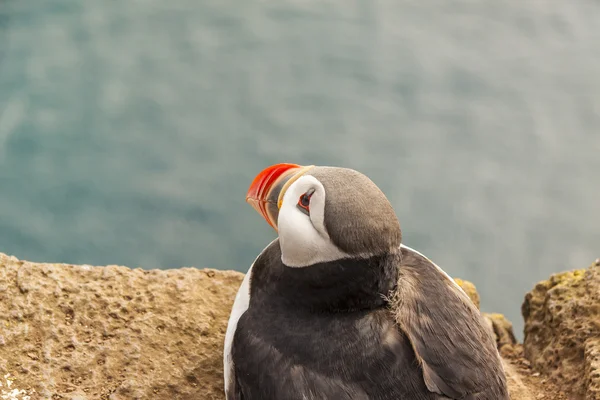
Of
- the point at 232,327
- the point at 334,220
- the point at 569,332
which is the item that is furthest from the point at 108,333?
the point at 569,332

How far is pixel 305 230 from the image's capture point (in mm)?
1932

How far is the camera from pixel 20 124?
4750 mm

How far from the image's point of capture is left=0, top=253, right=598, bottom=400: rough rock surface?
8.00ft

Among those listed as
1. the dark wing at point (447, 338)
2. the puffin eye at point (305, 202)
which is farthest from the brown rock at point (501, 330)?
the puffin eye at point (305, 202)

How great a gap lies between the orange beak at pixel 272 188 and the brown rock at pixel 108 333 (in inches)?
26.4

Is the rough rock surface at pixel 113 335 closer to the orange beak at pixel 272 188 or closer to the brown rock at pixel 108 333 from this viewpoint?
the brown rock at pixel 108 333

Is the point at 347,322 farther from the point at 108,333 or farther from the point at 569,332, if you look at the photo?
the point at 569,332

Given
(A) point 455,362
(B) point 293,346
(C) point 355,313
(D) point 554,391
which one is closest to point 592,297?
(D) point 554,391

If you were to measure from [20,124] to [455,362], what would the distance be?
12.4 ft

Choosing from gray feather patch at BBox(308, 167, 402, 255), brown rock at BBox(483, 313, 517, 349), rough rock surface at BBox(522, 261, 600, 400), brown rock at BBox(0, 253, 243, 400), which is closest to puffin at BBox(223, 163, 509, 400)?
gray feather patch at BBox(308, 167, 402, 255)

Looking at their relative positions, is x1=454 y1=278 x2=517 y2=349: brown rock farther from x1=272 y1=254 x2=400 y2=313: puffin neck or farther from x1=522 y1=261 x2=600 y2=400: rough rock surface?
x1=272 y1=254 x2=400 y2=313: puffin neck

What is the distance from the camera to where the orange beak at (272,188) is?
2176 mm

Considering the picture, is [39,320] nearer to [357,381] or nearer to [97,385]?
[97,385]

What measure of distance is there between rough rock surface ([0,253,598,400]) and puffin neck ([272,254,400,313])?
0.68 m
